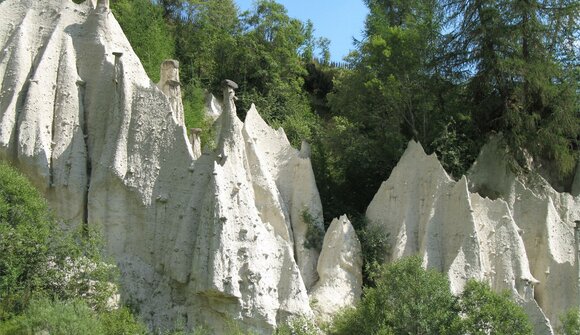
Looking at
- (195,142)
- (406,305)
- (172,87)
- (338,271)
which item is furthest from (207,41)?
(406,305)

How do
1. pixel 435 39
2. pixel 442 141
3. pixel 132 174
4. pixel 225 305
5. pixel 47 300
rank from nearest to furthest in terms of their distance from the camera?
pixel 47 300 → pixel 225 305 → pixel 132 174 → pixel 442 141 → pixel 435 39

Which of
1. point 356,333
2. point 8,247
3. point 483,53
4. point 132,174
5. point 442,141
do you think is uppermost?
point 483,53

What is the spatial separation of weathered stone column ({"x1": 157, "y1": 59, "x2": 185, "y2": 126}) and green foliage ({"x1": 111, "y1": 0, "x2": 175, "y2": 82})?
19.0 feet

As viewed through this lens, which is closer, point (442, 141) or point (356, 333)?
point (356, 333)

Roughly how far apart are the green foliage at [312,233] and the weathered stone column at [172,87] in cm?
409

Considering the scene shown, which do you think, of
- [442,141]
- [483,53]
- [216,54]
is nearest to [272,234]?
[442,141]

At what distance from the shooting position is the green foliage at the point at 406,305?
18516 mm

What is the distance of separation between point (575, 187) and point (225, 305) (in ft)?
42.0

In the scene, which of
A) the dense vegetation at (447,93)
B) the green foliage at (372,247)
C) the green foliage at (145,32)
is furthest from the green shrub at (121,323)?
the green foliage at (145,32)

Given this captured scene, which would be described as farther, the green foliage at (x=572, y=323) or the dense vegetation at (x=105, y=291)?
the green foliage at (x=572, y=323)

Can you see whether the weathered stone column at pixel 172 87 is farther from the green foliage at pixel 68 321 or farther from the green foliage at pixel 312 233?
the green foliage at pixel 68 321

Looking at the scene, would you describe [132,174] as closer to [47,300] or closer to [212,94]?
[47,300]

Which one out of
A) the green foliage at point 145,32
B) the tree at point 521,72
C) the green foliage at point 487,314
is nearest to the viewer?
the green foliage at point 487,314

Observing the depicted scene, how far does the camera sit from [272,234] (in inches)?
822
